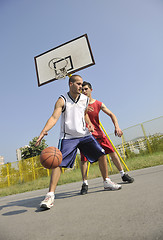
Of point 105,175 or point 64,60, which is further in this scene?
point 64,60

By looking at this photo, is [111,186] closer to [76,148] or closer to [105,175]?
[105,175]

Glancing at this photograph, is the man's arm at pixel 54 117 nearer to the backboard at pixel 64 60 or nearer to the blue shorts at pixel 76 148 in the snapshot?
the blue shorts at pixel 76 148

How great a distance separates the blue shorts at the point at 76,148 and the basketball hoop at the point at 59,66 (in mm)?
4036

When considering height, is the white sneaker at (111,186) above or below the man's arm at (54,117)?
below

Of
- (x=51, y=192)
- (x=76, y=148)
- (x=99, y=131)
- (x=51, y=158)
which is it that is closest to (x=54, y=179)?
(x=51, y=192)

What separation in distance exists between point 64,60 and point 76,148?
493cm

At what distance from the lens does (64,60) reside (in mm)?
6809

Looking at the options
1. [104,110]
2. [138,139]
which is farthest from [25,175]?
[104,110]

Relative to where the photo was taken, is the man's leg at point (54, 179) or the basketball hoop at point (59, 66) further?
the basketball hoop at point (59, 66)

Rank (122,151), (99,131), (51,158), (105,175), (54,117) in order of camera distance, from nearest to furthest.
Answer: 1. (51,158)
2. (54,117)
3. (105,175)
4. (99,131)
5. (122,151)

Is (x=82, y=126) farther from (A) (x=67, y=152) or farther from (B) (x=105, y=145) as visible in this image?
(B) (x=105, y=145)

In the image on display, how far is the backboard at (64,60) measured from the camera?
6.50 metres

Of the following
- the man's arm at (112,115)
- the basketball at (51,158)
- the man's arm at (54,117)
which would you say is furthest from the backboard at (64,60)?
the basketball at (51,158)

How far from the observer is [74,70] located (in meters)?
6.44
